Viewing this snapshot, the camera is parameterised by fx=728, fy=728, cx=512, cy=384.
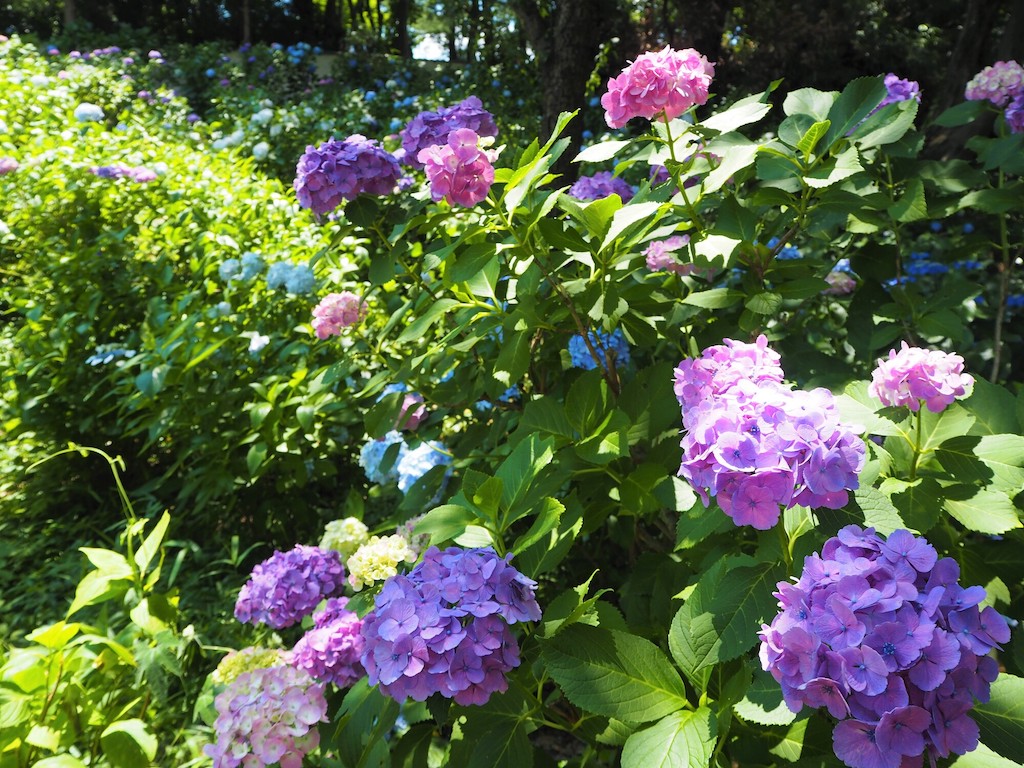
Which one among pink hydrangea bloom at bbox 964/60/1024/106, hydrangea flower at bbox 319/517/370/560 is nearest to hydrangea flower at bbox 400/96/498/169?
hydrangea flower at bbox 319/517/370/560

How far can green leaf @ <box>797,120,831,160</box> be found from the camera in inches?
46.0

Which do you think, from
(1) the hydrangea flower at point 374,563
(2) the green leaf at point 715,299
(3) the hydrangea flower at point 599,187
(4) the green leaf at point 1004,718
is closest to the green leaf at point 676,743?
(4) the green leaf at point 1004,718

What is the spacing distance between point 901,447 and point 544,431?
1.74 feet

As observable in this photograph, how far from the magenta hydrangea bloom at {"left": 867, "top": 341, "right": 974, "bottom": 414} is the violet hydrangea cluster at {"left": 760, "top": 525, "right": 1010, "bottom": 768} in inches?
11.4

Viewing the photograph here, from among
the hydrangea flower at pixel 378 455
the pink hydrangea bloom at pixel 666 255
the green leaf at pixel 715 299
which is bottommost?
the hydrangea flower at pixel 378 455

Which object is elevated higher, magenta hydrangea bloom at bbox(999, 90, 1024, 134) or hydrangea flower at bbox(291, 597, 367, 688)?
magenta hydrangea bloom at bbox(999, 90, 1024, 134)

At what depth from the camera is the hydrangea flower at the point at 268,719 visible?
119 centimetres

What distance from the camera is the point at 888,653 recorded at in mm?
627

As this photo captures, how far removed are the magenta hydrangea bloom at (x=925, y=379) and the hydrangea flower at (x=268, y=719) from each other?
41.2 inches

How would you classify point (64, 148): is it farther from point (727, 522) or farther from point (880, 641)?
point (880, 641)

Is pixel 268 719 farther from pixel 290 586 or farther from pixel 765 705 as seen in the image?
pixel 765 705

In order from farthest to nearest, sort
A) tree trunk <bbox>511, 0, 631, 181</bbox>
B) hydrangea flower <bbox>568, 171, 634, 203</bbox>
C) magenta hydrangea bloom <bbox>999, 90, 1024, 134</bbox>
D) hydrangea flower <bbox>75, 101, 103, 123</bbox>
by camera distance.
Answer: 1. hydrangea flower <bbox>75, 101, 103, 123</bbox>
2. tree trunk <bbox>511, 0, 631, 181</bbox>
3. hydrangea flower <bbox>568, 171, 634, 203</bbox>
4. magenta hydrangea bloom <bbox>999, 90, 1024, 134</bbox>

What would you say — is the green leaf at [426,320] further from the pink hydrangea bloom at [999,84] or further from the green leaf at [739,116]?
the pink hydrangea bloom at [999,84]

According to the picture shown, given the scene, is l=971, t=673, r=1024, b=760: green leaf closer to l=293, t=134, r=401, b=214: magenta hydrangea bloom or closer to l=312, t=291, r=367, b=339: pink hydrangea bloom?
l=293, t=134, r=401, b=214: magenta hydrangea bloom
